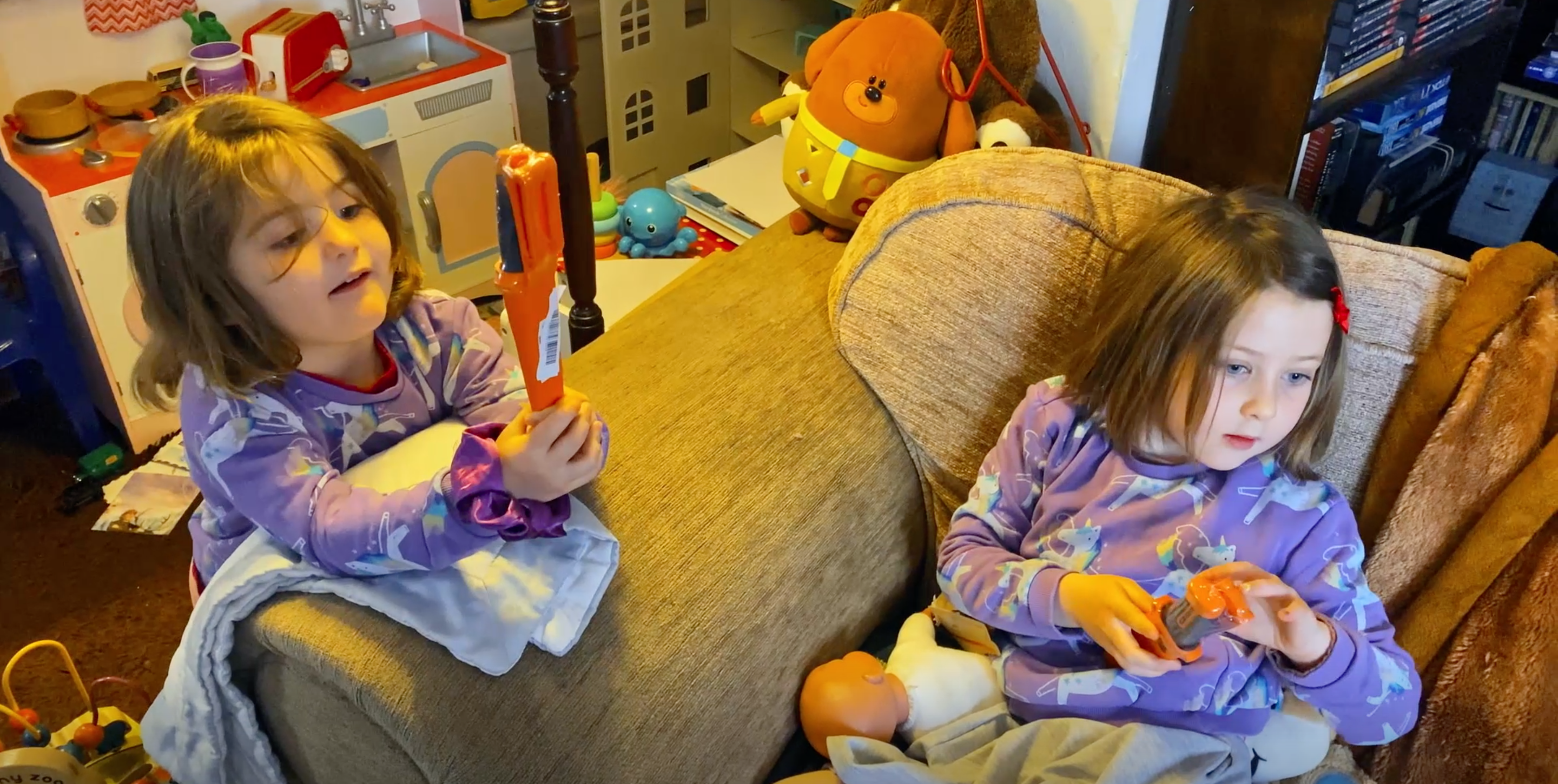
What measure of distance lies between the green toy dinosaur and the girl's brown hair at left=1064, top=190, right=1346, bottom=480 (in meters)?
1.80

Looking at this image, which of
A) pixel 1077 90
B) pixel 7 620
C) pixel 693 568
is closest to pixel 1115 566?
pixel 693 568

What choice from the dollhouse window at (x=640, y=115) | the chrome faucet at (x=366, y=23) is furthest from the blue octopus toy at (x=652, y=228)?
the chrome faucet at (x=366, y=23)

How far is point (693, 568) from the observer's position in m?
1.05

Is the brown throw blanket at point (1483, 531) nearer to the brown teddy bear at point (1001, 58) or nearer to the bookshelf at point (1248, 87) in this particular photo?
the bookshelf at point (1248, 87)

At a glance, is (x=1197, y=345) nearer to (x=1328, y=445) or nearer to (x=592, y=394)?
(x=1328, y=445)

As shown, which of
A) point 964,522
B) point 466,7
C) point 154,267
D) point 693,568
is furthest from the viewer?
point 466,7

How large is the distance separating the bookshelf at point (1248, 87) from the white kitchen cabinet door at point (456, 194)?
→ 1321mm

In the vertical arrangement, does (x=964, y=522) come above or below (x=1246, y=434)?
below

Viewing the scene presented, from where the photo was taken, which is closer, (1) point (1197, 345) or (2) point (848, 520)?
(1) point (1197, 345)

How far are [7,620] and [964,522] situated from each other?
1541 mm

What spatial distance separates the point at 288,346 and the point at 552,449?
31 centimetres

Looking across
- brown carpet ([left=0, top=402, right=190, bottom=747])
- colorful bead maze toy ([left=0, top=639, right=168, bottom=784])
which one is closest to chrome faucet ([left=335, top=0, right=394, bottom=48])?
brown carpet ([left=0, top=402, right=190, bottom=747])

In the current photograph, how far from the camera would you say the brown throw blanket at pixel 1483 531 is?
1.05m

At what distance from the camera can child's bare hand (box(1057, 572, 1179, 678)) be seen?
98 cm
